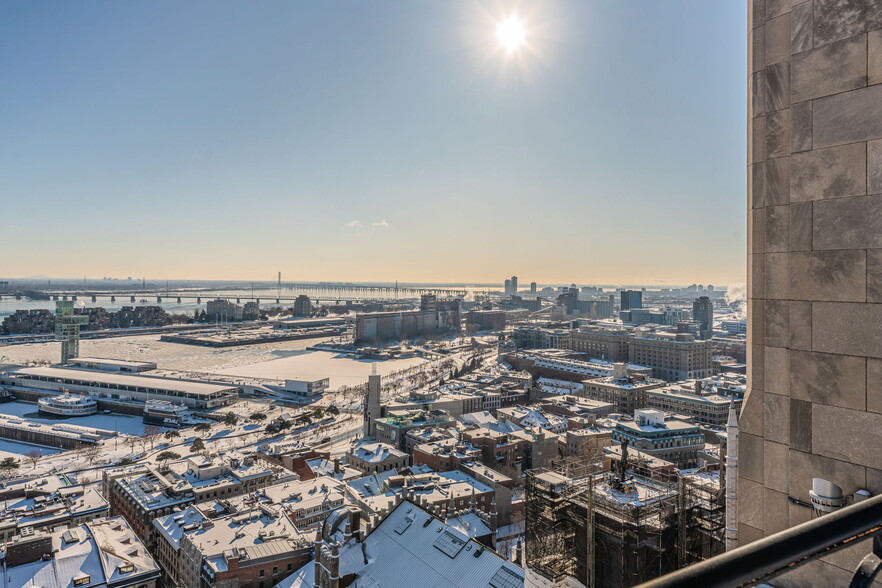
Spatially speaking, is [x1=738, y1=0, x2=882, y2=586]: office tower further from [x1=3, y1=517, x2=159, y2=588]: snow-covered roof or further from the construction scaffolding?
[x1=3, y1=517, x2=159, y2=588]: snow-covered roof

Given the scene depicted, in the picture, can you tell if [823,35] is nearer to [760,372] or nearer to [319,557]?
[760,372]

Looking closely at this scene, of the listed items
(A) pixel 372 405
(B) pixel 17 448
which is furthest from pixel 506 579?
(B) pixel 17 448

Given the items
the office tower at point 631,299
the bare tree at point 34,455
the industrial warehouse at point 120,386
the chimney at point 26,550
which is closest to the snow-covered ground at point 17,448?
the bare tree at point 34,455

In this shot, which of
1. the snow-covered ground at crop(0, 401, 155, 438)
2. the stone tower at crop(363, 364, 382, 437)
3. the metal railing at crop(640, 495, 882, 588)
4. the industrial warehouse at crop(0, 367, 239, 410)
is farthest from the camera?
the industrial warehouse at crop(0, 367, 239, 410)

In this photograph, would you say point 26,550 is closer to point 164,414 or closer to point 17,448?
point 17,448

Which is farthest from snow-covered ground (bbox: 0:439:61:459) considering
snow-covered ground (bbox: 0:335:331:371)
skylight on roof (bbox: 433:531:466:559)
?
skylight on roof (bbox: 433:531:466:559)

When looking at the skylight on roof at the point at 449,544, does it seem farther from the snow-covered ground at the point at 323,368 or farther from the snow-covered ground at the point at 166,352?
the snow-covered ground at the point at 166,352
